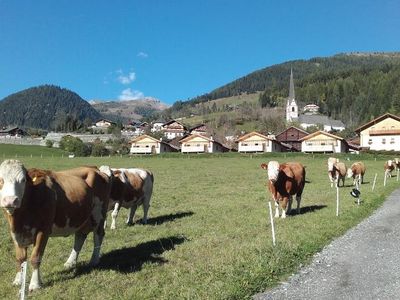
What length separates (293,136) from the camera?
128250mm

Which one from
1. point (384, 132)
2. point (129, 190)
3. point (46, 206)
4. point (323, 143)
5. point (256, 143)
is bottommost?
point (129, 190)

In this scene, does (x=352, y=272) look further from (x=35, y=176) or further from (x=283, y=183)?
(x=283, y=183)

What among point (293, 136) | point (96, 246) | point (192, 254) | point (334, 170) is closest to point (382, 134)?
point (293, 136)

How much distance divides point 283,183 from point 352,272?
356 inches

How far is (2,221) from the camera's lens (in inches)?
698

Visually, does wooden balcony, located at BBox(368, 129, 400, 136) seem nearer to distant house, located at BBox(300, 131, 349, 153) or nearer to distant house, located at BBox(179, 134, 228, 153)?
distant house, located at BBox(300, 131, 349, 153)

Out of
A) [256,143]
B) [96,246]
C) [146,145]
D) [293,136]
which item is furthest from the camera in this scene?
[293,136]

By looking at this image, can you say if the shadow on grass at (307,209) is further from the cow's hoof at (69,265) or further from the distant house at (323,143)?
the distant house at (323,143)

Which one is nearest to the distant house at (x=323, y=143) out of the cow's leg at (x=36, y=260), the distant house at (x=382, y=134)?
the distant house at (x=382, y=134)

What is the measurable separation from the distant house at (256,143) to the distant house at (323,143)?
843 centimetres

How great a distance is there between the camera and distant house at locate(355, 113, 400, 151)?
97.4 m

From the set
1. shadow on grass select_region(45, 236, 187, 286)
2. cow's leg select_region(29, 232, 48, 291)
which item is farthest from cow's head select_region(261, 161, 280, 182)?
cow's leg select_region(29, 232, 48, 291)

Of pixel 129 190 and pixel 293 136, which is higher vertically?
pixel 293 136

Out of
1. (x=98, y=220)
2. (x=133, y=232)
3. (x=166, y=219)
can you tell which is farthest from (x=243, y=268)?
(x=166, y=219)
